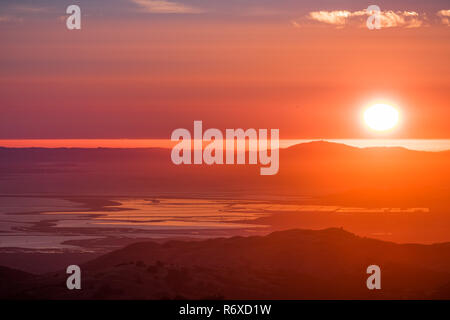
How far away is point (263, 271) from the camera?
38.3 m

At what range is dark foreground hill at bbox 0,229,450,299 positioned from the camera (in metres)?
32.0

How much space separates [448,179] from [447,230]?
290 feet

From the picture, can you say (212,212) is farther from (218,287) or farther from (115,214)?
(218,287)

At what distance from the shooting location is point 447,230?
78125mm

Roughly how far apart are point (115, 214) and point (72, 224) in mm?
11208

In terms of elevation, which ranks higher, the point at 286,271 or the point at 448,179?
the point at 448,179

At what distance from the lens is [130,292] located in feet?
101

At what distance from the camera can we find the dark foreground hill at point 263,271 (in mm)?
31984

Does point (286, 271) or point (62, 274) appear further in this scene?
point (286, 271)

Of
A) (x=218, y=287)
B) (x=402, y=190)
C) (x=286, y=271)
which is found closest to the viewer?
(x=218, y=287)
